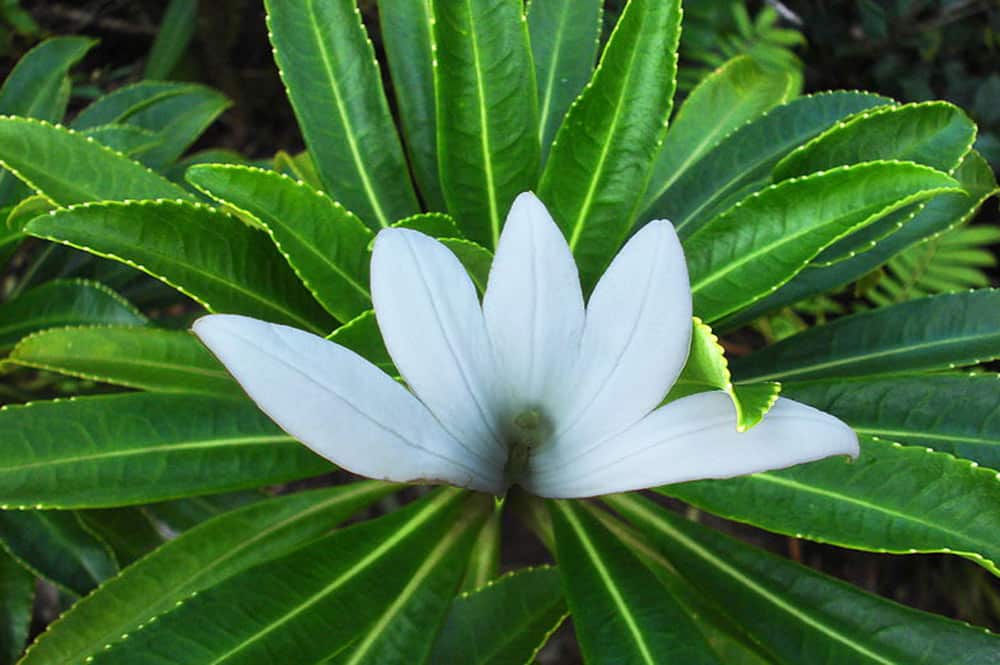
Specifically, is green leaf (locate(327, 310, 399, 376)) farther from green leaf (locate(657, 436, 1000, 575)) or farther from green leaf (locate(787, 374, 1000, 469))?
green leaf (locate(787, 374, 1000, 469))

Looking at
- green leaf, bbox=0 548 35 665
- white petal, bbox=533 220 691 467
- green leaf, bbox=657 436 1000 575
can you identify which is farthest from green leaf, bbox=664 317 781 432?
green leaf, bbox=0 548 35 665

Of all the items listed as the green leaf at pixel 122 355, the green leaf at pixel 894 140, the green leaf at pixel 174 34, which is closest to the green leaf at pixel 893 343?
the green leaf at pixel 894 140

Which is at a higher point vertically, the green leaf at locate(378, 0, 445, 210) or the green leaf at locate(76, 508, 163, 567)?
the green leaf at locate(378, 0, 445, 210)

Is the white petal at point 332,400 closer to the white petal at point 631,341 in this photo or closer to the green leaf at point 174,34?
the white petal at point 631,341

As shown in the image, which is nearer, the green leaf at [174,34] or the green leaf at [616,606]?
the green leaf at [616,606]

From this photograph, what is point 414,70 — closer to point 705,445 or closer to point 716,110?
point 716,110
